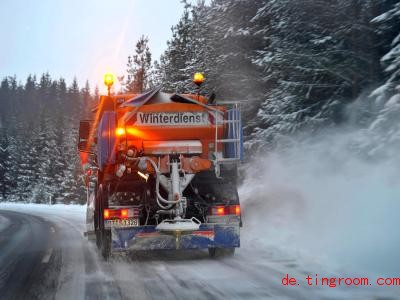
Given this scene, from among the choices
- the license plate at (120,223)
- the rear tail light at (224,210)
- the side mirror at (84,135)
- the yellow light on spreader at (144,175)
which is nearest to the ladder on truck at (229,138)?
the rear tail light at (224,210)

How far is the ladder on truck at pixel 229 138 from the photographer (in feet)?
28.9

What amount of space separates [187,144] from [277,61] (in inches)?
196

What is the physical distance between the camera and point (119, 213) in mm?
8297

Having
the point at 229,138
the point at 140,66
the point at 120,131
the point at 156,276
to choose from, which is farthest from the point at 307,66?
the point at 140,66

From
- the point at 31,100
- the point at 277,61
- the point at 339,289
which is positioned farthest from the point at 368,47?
the point at 31,100

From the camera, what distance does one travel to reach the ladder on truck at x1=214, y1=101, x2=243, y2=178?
28.9ft

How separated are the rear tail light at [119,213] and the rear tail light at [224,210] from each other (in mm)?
1314

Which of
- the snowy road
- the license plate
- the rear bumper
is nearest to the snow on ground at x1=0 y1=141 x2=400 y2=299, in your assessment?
the snowy road

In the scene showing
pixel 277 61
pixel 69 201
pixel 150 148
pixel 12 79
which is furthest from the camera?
pixel 12 79

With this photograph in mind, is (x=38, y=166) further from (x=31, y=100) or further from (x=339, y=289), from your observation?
(x=31, y=100)

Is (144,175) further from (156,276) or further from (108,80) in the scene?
(108,80)

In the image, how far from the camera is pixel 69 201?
54375mm

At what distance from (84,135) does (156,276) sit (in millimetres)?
4140

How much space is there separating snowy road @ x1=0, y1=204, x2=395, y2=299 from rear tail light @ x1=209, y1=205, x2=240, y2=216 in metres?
0.79
